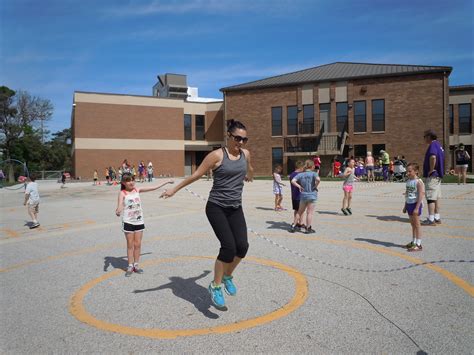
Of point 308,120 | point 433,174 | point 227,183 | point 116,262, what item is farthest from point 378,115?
point 227,183

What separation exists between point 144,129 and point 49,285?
3814 cm

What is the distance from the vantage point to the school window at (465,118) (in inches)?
1501

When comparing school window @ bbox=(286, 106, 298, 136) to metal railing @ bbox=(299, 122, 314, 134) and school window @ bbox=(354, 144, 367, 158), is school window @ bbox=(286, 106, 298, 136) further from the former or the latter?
school window @ bbox=(354, 144, 367, 158)

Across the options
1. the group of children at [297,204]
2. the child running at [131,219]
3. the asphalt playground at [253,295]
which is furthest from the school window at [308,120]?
the child running at [131,219]

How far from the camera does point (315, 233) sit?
8398 mm

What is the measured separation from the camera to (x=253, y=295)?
15.2 feet

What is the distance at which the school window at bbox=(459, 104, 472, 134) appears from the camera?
125 feet

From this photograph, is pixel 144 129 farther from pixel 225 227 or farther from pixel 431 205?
pixel 225 227

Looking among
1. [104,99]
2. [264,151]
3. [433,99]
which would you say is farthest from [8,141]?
[433,99]

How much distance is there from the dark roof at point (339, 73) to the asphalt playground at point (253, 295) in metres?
27.9

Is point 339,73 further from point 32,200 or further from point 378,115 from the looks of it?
point 32,200

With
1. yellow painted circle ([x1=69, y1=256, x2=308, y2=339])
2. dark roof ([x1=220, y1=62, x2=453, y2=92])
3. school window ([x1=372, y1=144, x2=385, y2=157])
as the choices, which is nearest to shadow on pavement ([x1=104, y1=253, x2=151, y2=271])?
yellow painted circle ([x1=69, y1=256, x2=308, y2=339])

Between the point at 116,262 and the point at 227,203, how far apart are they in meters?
3.06

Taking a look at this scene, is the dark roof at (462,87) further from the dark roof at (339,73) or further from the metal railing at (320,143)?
the metal railing at (320,143)
